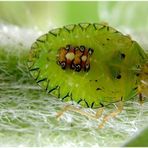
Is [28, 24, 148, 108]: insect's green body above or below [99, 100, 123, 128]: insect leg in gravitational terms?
above

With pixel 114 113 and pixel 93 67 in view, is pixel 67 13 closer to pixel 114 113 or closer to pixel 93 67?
pixel 93 67

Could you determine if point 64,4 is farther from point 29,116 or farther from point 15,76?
point 29,116

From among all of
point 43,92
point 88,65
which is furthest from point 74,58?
point 43,92

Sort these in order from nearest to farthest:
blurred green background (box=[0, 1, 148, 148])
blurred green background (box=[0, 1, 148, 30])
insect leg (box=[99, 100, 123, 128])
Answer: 1. blurred green background (box=[0, 1, 148, 148])
2. insect leg (box=[99, 100, 123, 128])
3. blurred green background (box=[0, 1, 148, 30])

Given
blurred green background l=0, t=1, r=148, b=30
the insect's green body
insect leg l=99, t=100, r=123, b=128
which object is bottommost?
insect leg l=99, t=100, r=123, b=128

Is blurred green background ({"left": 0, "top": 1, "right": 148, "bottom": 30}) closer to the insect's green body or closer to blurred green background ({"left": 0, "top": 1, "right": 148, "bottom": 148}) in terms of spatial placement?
blurred green background ({"left": 0, "top": 1, "right": 148, "bottom": 148})

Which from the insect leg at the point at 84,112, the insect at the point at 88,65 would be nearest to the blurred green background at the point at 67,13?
the insect at the point at 88,65

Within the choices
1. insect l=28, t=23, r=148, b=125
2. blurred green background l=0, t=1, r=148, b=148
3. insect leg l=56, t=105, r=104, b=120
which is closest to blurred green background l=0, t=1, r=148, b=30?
blurred green background l=0, t=1, r=148, b=148
